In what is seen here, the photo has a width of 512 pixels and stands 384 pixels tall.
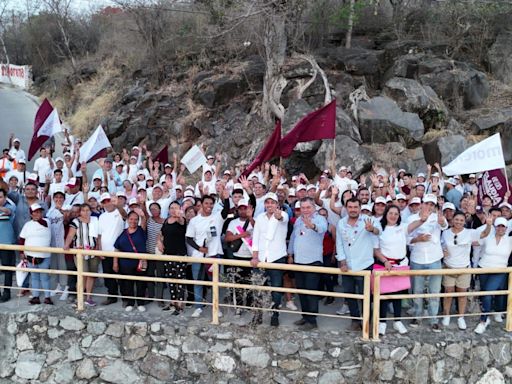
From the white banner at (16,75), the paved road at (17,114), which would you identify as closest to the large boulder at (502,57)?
the paved road at (17,114)

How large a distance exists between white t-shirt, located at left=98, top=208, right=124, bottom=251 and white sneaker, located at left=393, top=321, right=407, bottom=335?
4.03 m

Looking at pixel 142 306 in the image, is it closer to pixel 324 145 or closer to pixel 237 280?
pixel 237 280

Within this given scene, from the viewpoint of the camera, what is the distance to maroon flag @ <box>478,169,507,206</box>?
905 cm

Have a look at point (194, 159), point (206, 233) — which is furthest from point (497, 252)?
point (194, 159)

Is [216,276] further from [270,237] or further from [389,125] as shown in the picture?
[389,125]

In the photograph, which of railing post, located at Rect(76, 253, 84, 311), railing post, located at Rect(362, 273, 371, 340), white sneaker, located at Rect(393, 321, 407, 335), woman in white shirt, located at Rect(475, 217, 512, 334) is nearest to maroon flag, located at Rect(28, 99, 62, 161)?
railing post, located at Rect(76, 253, 84, 311)

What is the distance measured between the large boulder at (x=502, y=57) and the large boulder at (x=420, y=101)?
4405 mm

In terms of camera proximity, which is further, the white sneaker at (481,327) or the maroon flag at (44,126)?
the maroon flag at (44,126)

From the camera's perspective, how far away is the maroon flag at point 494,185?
9053mm

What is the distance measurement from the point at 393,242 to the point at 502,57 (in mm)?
17177

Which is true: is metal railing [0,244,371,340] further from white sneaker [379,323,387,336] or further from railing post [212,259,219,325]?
white sneaker [379,323,387,336]

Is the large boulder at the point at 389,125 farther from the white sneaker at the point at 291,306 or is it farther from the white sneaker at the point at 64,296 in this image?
the white sneaker at the point at 64,296

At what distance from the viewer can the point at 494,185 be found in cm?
923

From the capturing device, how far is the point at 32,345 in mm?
7203
